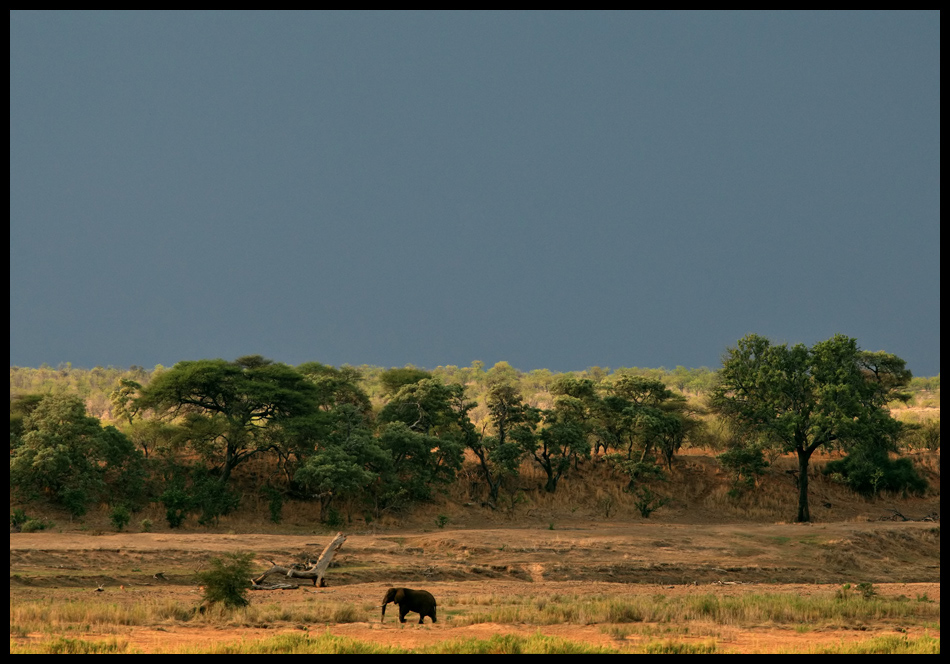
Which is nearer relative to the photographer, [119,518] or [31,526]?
[31,526]

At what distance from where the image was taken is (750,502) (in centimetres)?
4884

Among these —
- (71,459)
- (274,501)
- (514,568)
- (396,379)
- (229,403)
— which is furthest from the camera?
(396,379)

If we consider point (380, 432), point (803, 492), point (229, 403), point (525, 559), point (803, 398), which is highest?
point (803, 398)

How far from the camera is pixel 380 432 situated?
47500 millimetres

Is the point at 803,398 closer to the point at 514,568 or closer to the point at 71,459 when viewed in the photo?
the point at 514,568

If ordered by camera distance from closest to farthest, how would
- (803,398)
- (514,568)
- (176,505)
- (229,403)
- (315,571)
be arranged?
1. (315,571)
2. (514,568)
3. (176,505)
4. (229,403)
5. (803,398)

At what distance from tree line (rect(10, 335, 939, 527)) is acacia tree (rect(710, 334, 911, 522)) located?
0.09 meters

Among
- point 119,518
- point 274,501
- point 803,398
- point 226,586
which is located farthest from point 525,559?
point 803,398

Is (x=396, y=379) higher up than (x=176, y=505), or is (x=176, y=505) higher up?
(x=396, y=379)

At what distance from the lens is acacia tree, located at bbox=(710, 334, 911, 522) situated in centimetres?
4344

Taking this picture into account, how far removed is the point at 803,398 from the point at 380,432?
2264 centimetres

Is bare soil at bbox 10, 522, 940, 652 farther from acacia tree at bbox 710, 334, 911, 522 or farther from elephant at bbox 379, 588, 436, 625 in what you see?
acacia tree at bbox 710, 334, 911, 522

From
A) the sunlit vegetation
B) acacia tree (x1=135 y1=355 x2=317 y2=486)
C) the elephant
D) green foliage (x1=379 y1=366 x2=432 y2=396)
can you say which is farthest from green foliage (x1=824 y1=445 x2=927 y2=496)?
the elephant
